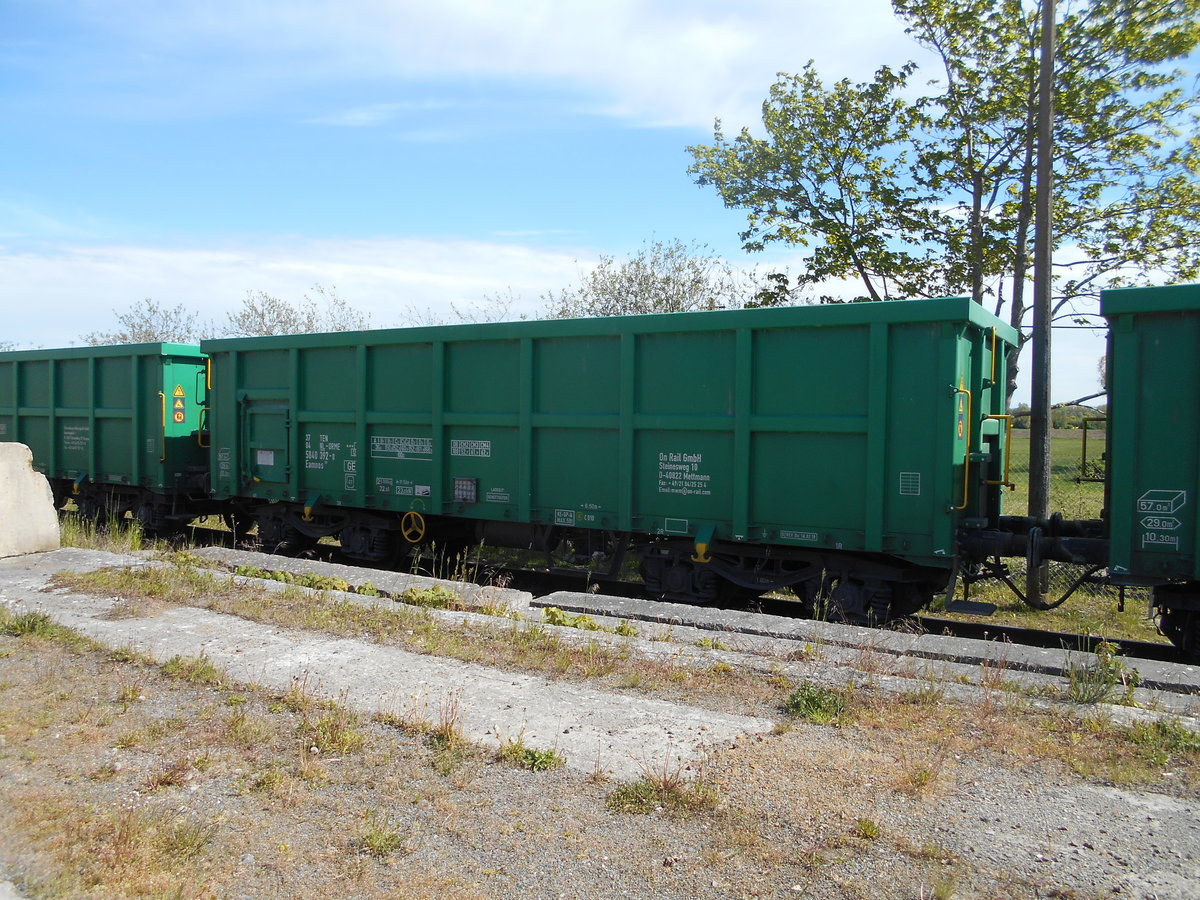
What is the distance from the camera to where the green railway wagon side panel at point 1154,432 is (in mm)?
6582

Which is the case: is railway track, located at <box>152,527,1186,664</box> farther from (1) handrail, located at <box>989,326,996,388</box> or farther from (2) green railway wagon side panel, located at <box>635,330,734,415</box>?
(1) handrail, located at <box>989,326,996,388</box>

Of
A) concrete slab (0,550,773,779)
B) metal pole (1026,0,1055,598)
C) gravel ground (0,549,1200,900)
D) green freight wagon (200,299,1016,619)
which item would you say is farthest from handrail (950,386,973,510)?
concrete slab (0,550,773,779)

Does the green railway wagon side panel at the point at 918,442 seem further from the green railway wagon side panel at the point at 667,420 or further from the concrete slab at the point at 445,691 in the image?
the concrete slab at the point at 445,691

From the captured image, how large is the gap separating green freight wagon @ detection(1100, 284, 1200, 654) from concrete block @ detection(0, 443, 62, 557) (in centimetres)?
1033

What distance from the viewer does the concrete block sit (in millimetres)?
9594

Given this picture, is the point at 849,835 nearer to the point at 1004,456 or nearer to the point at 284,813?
the point at 284,813

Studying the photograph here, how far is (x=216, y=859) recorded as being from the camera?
3443 mm

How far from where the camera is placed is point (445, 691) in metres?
5.33

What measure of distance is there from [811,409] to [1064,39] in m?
6.38

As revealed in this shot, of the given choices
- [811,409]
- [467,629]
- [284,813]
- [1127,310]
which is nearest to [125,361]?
[467,629]

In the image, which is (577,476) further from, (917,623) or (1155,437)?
(1155,437)

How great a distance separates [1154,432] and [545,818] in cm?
552

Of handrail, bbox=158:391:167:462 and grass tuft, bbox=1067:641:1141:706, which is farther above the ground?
handrail, bbox=158:391:167:462

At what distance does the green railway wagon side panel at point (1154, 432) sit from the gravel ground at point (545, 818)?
2.76 metres
